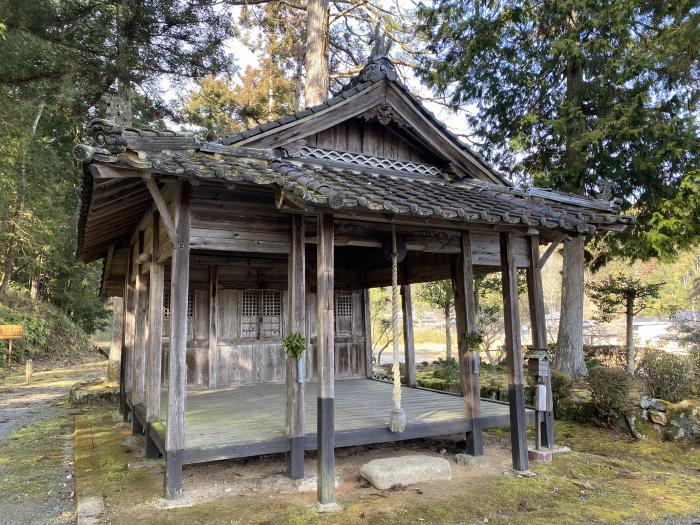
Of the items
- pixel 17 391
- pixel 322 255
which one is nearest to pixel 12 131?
pixel 17 391

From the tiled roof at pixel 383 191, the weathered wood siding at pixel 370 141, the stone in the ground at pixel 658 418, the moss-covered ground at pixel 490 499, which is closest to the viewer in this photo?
the tiled roof at pixel 383 191

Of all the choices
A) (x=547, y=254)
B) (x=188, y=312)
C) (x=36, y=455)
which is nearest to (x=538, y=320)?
(x=547, y=254)

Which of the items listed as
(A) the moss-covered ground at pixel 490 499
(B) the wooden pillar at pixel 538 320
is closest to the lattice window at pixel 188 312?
(A) the moss-covered ground at pixel 490 499

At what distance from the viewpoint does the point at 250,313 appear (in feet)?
31.8

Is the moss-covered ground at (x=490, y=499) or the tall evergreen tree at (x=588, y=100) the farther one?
the tall evergreen tree at (x=588, y=100)

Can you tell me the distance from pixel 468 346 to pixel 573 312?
713cm

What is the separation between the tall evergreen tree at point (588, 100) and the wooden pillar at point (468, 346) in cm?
431

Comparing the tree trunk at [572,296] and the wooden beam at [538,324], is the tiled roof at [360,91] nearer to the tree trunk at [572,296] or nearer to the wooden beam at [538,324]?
the wooden beam at [538,324]

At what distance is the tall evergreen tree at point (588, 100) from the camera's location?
10156mm

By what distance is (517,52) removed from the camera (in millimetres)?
13086

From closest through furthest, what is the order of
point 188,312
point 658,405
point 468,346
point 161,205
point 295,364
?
1. point 161,205
2. point 295,364
3. point 468,346
4. point 658,405
5. point 188,312

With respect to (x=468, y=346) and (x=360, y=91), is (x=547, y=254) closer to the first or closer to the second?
(x=468, y=346)

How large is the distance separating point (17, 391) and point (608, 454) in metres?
15.8

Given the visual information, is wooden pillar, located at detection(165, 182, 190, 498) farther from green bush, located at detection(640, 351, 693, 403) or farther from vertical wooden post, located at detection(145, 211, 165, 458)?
green bush, located at detection(640, 351, 693, 403)
